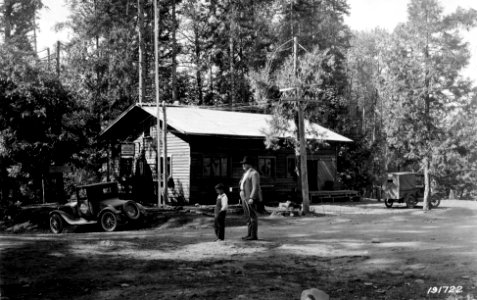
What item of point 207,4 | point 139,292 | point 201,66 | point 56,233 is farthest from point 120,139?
point 139,292

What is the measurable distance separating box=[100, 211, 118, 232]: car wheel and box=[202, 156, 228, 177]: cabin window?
968cm

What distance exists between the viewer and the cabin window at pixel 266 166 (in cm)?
2859

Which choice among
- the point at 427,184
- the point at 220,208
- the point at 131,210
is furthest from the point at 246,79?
the point at 220,208

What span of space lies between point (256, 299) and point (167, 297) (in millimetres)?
1230

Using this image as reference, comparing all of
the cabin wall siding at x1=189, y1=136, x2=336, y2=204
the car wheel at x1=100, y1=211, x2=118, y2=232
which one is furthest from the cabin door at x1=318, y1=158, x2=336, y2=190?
the car wheel at x1=100, y1=211, x2=118, y2=232

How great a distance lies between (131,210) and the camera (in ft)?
56.0

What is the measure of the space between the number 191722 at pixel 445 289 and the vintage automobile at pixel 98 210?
11900 mm

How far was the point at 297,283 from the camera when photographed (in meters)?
7.68

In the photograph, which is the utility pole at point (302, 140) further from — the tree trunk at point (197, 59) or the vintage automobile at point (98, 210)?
the tree trunk at point (197, 59)

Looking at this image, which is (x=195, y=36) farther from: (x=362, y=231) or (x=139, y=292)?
(x=139, y=292)

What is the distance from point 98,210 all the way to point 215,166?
10.2 m

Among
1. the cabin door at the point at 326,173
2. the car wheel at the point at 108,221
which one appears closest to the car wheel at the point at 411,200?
the cabin door at the point at 326,173

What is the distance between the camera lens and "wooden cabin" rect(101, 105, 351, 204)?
25.4 metres

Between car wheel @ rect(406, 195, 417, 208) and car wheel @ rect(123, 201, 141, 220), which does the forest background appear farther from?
car wheel @ rect(123, 201, 141, 220)
